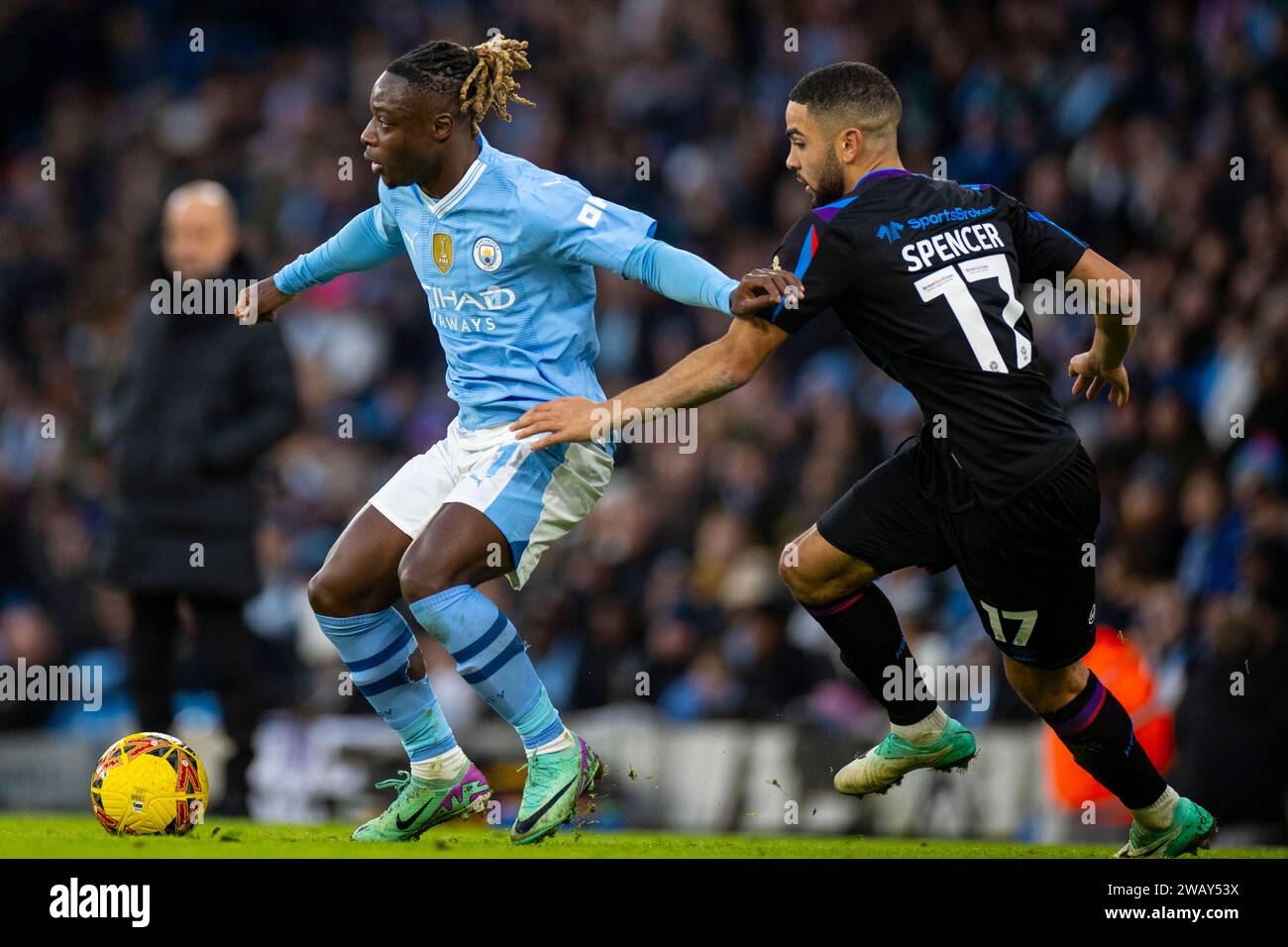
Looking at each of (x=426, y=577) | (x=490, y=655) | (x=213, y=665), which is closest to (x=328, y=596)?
(x=426, y=577)

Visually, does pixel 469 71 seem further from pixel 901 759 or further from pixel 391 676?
pixel 901 759

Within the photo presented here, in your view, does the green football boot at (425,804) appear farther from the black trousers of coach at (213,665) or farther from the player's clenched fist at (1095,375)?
the player's clenched fist at (1095,375)

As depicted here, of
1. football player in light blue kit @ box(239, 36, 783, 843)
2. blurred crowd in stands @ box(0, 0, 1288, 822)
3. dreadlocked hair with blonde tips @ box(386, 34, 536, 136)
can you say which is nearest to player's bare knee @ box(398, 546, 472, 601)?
football player in light blue kit @ box(239, 36, 783, 843)

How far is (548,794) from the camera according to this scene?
18.4ft

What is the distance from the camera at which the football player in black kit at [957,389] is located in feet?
17.4

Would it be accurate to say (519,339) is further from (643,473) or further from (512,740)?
(643,473)

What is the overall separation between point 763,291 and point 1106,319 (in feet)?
4.22

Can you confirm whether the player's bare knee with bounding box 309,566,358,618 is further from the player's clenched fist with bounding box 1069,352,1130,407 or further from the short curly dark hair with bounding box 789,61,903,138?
the player's clenched fist with bounding box 1069,352,1130,407

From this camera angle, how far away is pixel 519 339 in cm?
577

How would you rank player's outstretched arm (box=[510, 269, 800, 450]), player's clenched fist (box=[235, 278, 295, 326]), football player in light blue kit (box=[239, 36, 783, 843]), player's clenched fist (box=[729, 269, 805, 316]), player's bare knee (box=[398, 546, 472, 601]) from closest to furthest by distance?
1. player's clenched fist (box=[729, 269, 805, 316])
2. player's outstretched arm (box=[510, 269, 800, 450])
3. player's bare knee (box=[398, 546, 472, 601])
4. football player in light blue kit (box=[239, 36, 783, 843])
5. player's clenched fist (box=[235, 278, 295, 326])

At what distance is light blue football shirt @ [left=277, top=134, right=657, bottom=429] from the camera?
5617 millimetres

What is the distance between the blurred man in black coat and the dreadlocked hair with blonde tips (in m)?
2.29
